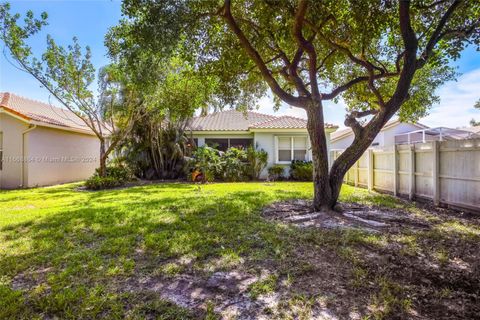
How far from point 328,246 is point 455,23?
23.2 ft

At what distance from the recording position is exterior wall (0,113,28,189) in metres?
13.7

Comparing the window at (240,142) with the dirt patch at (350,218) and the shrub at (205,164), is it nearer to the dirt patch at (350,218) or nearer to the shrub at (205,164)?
the shrub at (205,164)

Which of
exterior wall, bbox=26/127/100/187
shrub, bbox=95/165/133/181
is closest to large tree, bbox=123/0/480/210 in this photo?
shrub, bbox=95/165/133/181

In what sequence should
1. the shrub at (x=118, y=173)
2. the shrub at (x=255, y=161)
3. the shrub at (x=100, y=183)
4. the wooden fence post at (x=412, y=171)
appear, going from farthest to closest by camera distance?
the shrub at (x=255, y=161)
the shrub at (x=118, y=173)
the shrub at (x=100, y=183)
the wooden fence post at (x=412, y=171)

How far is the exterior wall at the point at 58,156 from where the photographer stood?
14.0 metres

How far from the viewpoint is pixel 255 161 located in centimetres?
1728

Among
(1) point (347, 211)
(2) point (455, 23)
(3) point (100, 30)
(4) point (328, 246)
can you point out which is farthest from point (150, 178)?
(2) point (455, 23)

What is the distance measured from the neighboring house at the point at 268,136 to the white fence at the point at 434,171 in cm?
617

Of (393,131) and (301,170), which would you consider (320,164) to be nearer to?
(301,170)

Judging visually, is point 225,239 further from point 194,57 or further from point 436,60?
point 436,60

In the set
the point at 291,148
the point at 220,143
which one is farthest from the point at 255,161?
the point at 220,143

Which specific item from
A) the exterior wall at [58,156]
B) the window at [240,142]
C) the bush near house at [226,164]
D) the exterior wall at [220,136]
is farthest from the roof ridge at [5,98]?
the window at [240,142]

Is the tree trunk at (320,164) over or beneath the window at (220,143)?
beneath

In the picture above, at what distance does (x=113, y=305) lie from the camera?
10.0 ft
